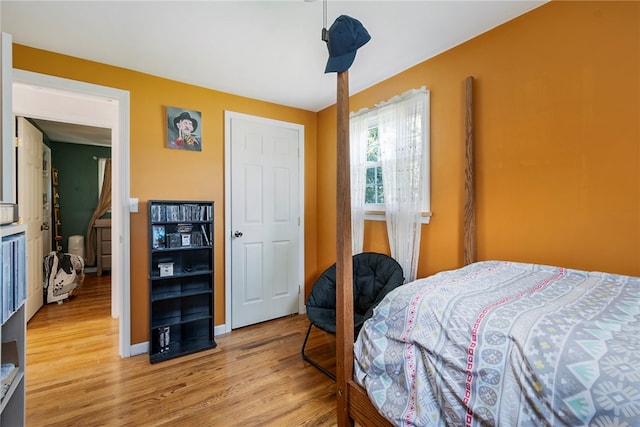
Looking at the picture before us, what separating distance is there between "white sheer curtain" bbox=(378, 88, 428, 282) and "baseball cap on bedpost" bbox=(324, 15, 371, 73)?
108 cm

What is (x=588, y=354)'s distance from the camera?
790mm

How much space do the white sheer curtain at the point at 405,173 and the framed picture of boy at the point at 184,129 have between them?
175 centimetres

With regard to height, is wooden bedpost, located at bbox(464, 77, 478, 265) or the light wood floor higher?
wooden bedpost, located at bbox(464, 77, 478, 265)

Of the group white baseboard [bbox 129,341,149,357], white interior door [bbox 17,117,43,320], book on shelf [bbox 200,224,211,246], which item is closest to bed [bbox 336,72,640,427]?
book on shelf [bbox 200,224,211,246]

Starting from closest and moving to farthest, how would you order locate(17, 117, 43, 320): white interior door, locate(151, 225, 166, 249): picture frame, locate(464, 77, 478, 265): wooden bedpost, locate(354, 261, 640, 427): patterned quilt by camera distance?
locate(354, 261, 640, 427): patterned quilt → locate(464, 77, 478, 265): wooden bedpost → locate(151, 225, 166, 249): picture frame → locate(17, 117, 43, 320): white interior door

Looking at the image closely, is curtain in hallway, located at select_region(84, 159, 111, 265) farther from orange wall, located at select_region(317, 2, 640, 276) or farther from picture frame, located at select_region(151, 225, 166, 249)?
orange wall, located at select_region(317, 2, 640, 276)

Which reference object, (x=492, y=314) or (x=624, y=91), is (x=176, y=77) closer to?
(x=492, y=314)

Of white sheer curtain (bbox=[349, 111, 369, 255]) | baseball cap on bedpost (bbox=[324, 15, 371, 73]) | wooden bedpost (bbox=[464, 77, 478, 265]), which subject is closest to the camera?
baseball cap on bedpost (bbox=[324, 15, 371, 73])

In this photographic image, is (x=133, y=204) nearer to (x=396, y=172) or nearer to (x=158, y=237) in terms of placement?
(x=158, y=237)

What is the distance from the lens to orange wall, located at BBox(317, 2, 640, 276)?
1.43 m

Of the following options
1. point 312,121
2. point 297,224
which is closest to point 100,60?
point 312,121

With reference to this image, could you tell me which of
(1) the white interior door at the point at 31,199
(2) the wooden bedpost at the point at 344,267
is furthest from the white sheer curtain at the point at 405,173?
(1) the white interior door at the point at 31,199

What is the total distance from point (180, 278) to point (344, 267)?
1.90 metres

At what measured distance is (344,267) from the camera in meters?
1.45
